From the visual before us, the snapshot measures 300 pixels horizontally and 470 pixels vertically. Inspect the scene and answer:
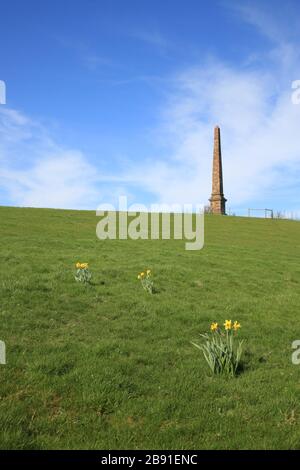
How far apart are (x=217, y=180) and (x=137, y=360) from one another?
67.9 meters

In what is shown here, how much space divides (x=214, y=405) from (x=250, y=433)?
824 mm

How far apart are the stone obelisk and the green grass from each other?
57716 millimetres

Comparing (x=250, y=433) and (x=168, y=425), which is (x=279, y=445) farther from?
(x=168, y=425)

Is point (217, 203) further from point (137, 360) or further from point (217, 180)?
point (137, 360)

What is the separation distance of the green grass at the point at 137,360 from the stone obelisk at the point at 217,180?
57.7m

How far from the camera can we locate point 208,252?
22.5 metres

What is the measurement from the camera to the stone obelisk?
73.4 meters

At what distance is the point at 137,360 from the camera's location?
25.7ft

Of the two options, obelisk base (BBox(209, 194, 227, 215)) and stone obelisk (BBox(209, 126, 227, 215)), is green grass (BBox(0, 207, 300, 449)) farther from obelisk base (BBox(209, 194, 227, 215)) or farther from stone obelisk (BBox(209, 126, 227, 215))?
stone obelisk (BBox(209, 126, 227, 215))

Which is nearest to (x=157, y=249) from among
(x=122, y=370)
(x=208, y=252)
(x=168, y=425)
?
(x=208, y=252)

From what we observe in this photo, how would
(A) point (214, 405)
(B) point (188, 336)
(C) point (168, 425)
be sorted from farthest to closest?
(B) point (188, 336), (A) point (214, 405), (C) point (168, 425)

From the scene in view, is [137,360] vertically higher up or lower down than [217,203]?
lower down
